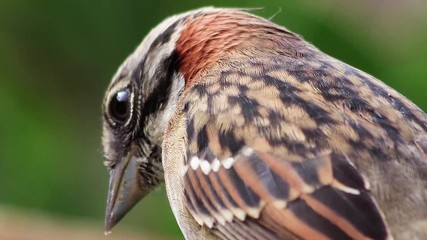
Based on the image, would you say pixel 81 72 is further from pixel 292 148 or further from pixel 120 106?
pixel 292 148

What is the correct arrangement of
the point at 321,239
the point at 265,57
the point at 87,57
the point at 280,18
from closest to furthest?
the point at 321,239 < the point at 265,57 < the point at 280,18 < the point at 87,57

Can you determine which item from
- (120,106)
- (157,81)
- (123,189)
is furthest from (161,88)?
(123,189)

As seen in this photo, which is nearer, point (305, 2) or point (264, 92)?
point (264, 92)

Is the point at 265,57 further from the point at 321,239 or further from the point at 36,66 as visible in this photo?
the point at 36,66

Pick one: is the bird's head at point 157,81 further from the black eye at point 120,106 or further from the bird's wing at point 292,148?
the bird's wing at point 292,148

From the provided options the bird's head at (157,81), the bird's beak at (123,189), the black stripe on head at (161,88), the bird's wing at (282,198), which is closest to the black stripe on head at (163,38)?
the bird's head at (157,81)

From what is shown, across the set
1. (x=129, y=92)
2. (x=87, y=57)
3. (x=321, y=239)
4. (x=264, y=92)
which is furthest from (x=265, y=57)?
(x=87, y=57)

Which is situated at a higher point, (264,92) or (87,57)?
(264,92)
